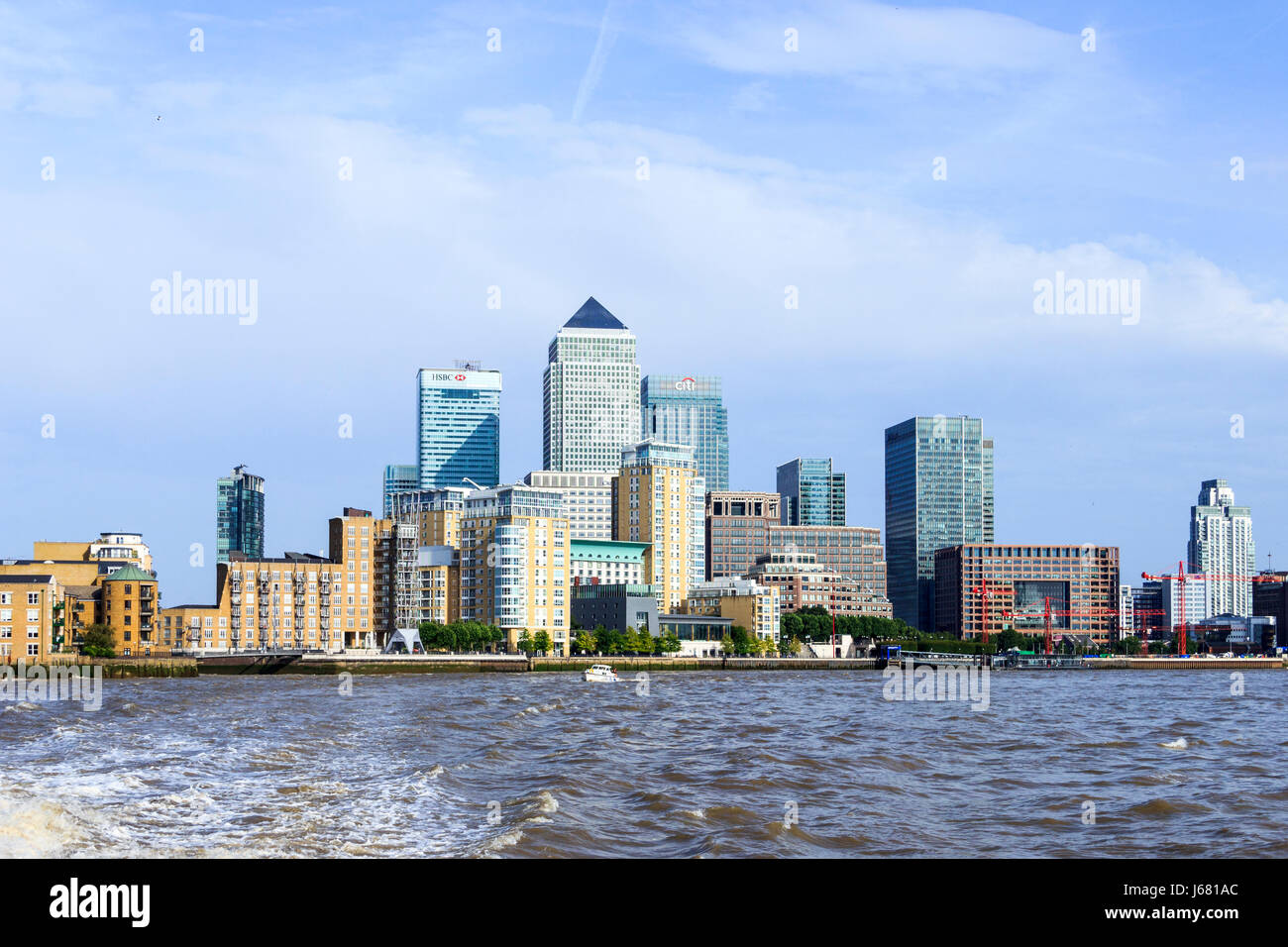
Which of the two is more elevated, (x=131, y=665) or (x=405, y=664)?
(x=131, y=665)

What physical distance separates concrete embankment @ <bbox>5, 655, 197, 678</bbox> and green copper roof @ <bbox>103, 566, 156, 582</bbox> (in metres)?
17.5

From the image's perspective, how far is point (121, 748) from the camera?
50188 millimetres

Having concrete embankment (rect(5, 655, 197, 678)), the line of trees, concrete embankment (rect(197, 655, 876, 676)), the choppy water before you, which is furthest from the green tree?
the choppy water

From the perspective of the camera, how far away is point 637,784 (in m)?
38.9

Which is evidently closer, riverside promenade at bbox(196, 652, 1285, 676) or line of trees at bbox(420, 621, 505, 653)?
riverside promenade at bbox(196, 652, 1285, 676)

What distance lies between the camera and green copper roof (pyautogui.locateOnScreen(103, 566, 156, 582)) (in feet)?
568

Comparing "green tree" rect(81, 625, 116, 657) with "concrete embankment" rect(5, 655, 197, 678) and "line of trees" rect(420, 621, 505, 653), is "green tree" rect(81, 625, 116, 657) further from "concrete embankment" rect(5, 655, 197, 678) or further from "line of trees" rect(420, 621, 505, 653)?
"line of trees" rect(420, 621, 505, 653)

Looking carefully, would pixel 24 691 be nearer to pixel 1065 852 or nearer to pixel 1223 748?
pixel 1223 748

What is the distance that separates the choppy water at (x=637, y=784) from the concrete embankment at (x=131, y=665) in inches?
2988

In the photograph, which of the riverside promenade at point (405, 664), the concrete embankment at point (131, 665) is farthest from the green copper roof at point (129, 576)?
the concrete embankment at point (131, 665)

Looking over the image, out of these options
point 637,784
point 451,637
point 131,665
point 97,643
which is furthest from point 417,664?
point 637,784

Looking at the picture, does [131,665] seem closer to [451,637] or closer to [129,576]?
[129,576]

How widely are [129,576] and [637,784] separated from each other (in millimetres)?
152179
